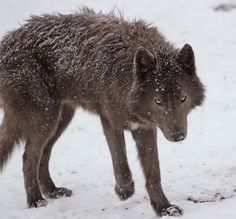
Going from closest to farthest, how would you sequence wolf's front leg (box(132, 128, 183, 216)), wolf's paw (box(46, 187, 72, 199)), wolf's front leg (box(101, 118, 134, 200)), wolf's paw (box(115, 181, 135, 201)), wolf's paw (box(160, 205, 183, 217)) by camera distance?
wolf's paw (box(160, 205, 183, 217)) → wolf's front leg (box(132, 128, 183, 216)) → wolf's front leg (box(101, 118, 134, 200)) → wolf's paw (box(115, 181, 135, 201)) → wolf's paw (box(46, 187, 72, 199))

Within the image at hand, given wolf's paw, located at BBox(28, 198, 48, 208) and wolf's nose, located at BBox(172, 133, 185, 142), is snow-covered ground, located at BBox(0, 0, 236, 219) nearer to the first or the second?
wolf's paw, located at BBox(28, 198, 48, 208)

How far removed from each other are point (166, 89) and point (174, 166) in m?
2.73

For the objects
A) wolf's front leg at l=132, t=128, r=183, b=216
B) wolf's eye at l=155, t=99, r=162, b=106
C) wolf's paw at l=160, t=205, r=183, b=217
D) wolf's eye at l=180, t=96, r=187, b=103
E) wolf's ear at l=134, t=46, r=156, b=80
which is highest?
wolf's ear at l=134, t=46, r=156, b=80

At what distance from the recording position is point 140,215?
19.5 ft

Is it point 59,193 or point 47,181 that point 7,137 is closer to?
point 47,181

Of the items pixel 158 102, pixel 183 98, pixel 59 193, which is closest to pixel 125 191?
pixel 59 193

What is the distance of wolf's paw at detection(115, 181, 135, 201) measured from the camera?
251 inches

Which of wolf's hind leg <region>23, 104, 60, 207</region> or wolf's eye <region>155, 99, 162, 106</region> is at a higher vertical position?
wolf's eye <region>155, 99, 162, 106</region>

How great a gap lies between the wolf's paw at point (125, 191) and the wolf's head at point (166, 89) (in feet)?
3.24

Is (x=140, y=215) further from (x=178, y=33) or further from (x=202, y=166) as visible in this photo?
(x=178, y=33)

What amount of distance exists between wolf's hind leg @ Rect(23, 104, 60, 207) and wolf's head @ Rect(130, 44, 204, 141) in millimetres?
1348

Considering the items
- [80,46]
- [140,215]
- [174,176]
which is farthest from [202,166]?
[80,46]

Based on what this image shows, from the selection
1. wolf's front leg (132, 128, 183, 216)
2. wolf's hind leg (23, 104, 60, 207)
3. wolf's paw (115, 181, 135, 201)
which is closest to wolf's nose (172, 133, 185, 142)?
wolf's front leg (132, 128, 183, 216)

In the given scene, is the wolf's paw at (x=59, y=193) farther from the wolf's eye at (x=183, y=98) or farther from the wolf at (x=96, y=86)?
the wolf's eye at (x=183, y=98)
